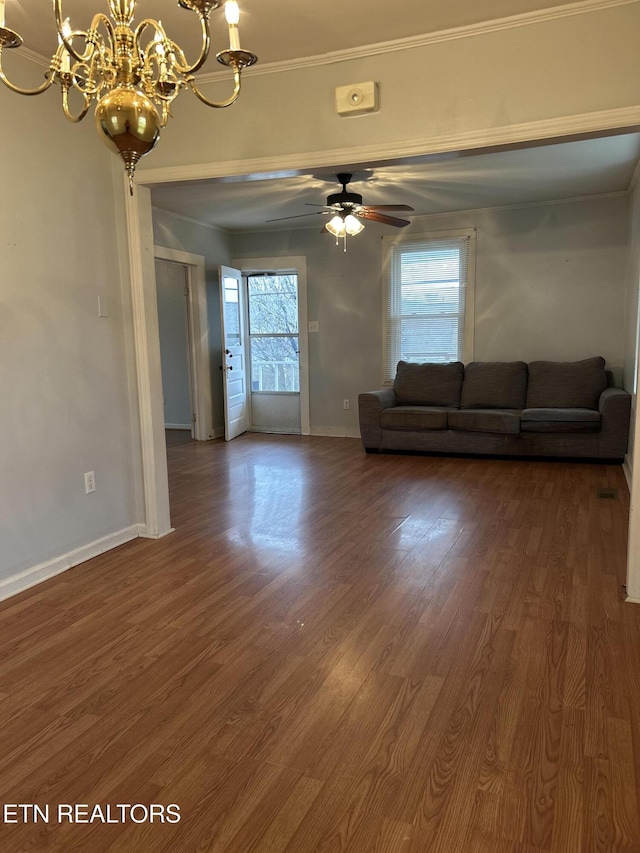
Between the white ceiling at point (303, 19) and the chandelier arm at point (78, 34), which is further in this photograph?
the white ceiling at point (303, 19)

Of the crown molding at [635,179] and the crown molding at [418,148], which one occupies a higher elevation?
the crown molding at [635,179]

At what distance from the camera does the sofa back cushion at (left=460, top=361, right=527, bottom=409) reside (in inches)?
238

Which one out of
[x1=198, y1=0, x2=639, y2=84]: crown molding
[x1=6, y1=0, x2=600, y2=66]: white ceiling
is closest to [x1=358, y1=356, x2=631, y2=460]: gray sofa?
[x1=198, y1=0, x2=639, y2=84]: crown molding

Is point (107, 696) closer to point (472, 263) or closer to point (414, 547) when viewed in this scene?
point (414, 547)

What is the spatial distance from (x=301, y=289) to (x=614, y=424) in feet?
12.4

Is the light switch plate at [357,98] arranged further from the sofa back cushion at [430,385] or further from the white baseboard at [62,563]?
the sofa back cushion at [430,385]

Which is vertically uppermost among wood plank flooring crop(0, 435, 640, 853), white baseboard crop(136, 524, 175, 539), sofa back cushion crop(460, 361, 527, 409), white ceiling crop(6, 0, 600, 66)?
white ceiling crop(6, 0, 600, 66)

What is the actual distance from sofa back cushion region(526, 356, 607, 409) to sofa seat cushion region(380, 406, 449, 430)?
940 mm

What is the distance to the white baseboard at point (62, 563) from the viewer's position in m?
2.85

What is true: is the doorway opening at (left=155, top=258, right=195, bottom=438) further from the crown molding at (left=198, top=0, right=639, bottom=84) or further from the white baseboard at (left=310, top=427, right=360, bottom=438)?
the crown molding at (left=198, top=0, right=639, bottom=84)

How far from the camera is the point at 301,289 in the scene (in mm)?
7184

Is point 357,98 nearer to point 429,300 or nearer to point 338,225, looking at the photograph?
point 338,225

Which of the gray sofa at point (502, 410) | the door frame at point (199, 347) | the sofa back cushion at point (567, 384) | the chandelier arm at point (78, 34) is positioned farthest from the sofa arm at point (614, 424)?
the chandelier arm at point (78, 34)

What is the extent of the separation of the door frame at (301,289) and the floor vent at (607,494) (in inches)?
147
